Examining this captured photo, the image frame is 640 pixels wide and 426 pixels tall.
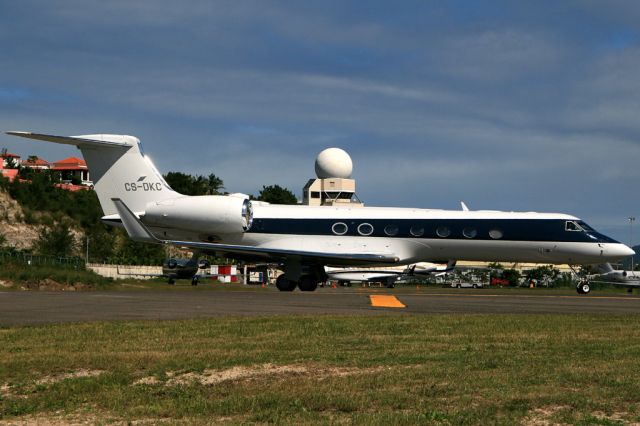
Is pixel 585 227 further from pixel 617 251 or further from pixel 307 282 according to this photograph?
A: pixel 307 282

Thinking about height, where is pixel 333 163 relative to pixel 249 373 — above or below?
above

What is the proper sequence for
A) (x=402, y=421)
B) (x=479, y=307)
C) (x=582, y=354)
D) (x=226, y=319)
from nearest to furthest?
(x=402, y=421) → (x=582, y=354) → (x=226, y=319) → (x=479, y=307)

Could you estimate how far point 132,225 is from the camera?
3009 cm

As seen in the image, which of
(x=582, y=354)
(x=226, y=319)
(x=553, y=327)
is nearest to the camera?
(x=582, y=354)

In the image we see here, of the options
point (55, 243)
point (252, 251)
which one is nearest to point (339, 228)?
point (252, 251)

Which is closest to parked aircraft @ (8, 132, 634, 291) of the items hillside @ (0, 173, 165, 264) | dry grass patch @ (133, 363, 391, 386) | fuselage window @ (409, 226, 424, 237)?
fuselage window @ (409, 226, 424, 237)

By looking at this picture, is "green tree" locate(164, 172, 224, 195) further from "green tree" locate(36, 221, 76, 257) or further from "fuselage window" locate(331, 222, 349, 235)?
"fuselage window" locate(331, 222, 349, 235)

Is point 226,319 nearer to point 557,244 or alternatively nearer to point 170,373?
point 170,373

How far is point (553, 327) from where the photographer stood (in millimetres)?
14539

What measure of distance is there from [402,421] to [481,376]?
7.43ft

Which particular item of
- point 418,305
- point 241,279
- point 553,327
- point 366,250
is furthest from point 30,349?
point 241,279

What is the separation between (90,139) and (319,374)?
2552 centimetres

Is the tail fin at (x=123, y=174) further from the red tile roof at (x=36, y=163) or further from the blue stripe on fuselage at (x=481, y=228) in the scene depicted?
the red tile roof at (x=36, y=163)

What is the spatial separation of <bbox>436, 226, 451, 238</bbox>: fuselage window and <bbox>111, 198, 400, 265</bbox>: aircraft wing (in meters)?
1.85
